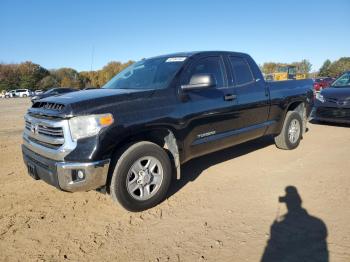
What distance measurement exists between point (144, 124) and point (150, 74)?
129 centimetres

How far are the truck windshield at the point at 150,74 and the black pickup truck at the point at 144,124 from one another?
2 cm

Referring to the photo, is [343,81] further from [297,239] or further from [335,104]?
[297,239]

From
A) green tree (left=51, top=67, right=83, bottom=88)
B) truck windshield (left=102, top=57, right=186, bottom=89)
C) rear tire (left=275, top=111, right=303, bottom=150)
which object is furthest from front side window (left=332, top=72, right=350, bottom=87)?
green tree (left=51, top=67, right=83, bottom=88)

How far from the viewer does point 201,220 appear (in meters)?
3.64

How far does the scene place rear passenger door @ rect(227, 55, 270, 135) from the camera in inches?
205

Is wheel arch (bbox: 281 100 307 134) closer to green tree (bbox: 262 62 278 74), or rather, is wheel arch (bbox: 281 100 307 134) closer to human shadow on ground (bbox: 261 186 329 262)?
human shadow on ground (bbox: 261 186 329 262)

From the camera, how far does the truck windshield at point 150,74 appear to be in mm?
4492

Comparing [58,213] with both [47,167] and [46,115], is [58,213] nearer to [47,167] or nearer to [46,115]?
[47,167]

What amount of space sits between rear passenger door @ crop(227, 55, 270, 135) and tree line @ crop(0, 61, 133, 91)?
254ft

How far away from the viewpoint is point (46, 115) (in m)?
3.73

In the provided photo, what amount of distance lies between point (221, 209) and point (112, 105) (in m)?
1.79

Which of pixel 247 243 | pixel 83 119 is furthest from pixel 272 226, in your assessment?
pixel 83 119

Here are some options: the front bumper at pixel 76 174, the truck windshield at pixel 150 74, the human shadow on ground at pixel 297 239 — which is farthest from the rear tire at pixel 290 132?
the front bumper at pixel 76 174

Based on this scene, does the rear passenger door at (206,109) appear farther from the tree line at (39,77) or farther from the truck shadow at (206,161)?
the tree line at (39,77)
